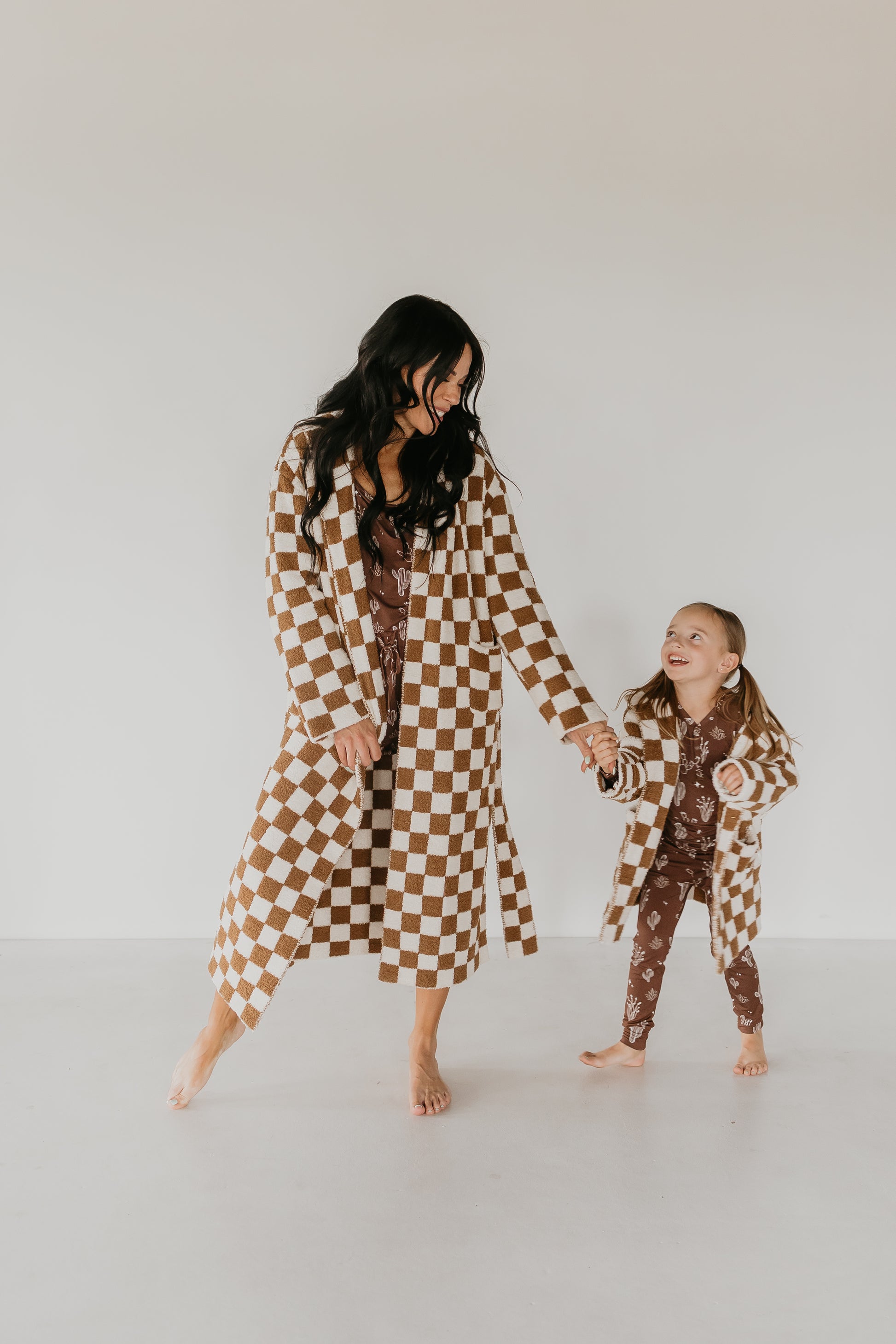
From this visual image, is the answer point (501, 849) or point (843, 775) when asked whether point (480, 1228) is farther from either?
point (843, 775)

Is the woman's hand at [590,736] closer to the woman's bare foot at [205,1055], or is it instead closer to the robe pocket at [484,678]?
the robe pocket at [484,678]

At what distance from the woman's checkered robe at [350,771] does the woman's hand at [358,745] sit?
2 centimetres

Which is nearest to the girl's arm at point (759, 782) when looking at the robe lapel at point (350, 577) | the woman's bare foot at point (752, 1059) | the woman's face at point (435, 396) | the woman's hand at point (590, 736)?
the woman's hand at point (590, 736)

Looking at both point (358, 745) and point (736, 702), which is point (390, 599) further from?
point (736, 702)

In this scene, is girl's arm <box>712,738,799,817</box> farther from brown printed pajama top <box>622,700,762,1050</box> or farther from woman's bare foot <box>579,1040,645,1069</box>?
woman's bare foot <box>579,1040,645,1069</box>

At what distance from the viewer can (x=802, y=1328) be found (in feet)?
3.92

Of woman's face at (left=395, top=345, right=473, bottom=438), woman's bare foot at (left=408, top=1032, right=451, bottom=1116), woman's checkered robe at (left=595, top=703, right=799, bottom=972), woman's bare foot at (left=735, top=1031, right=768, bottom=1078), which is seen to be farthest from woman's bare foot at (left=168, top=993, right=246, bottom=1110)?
woman's face at (left=395, top=345, right=473, bottom=438)

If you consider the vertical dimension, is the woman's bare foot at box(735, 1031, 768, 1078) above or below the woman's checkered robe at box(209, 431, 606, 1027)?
below

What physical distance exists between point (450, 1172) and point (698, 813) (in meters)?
0.82

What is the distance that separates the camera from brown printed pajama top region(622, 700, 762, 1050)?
6.09ft

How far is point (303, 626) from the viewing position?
159 cm

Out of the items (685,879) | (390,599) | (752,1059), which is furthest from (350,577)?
(752,1059)

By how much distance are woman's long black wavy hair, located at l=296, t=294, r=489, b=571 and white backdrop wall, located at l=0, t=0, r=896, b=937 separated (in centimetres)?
65

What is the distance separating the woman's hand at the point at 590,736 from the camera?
67.1 inches
